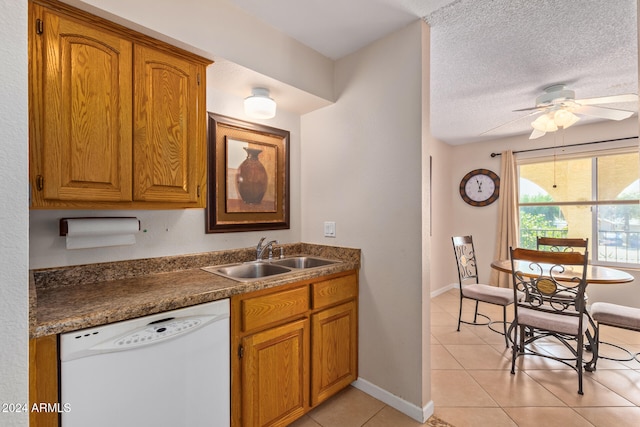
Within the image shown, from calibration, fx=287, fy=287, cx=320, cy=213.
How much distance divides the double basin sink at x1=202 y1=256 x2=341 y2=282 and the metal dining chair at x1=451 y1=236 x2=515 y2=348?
177 cm

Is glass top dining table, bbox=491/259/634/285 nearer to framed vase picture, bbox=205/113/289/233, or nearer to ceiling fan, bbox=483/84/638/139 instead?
ceiling fan, bbox=483/84/638/139

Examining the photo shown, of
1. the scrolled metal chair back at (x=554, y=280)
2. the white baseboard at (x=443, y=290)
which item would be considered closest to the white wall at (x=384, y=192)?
the scrolled metal chair back at (x=554, y=280)

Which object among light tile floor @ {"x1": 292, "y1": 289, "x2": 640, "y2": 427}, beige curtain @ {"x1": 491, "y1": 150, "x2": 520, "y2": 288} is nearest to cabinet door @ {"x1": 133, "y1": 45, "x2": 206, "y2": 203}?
light tile floor @ {"x1": 292, "y1": 289, "x2": 640, "y2": 427}

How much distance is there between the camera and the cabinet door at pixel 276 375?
1500 mm

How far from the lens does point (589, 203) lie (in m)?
3.68

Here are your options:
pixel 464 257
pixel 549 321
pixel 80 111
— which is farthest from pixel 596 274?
pixel 80 111

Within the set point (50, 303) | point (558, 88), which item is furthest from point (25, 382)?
point (558, 88)

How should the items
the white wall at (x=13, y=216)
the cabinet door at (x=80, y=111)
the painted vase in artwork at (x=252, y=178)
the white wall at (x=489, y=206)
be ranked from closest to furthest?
the white wall at (x=13, y=216) < the cabinet door at (x=80, y=111) < the painted vase in artwork at (x=252, y=178) < the white wall at (x=489, y=206)

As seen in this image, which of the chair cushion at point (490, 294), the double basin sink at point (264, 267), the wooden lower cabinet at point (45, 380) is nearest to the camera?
the wooden lower cabinet at point (45, 380)

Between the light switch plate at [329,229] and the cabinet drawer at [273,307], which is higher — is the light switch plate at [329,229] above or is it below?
above

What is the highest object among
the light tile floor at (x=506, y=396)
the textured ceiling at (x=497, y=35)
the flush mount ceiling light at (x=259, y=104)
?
the textured ceiling at (x=497, y=35)

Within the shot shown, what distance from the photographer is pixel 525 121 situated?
3.46 m

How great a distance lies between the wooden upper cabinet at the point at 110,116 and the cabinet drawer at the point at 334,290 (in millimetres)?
894

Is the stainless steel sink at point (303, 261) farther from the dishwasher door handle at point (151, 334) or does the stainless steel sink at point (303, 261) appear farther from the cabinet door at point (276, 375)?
the dishwasher door handle at point (151, 334)
